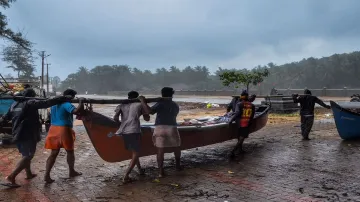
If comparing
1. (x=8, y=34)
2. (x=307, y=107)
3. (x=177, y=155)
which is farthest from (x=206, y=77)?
(x=177, y=155)

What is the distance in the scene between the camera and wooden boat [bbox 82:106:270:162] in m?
6.67

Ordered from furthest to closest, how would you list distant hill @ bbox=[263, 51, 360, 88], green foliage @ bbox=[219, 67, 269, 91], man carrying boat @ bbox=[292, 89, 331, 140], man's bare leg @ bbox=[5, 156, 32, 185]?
distant hill @ bbox=[263, 51, 360, 88] < green foliage @ bbox=[219, 67, 269, 91] < man carrying boat @ bbox=[292, 89, 331, 140] < man's bare leg @ bbox=[5, 156, 32, 185]

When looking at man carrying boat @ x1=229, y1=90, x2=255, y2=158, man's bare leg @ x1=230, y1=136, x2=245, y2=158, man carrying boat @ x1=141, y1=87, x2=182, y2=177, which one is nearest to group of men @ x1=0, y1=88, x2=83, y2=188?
man carrying boat @ x1=141, y1=87, x2=182, y2=177

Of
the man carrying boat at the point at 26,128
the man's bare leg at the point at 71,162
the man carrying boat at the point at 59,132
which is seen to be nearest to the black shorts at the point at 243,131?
the man's bare leg at the point at 71,162

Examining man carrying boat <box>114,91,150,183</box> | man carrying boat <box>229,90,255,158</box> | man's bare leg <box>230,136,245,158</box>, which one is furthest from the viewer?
man carrying boat <box>229,90,255,158</box>

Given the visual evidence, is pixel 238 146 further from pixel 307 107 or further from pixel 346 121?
pixel 346 121

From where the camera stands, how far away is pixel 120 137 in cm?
694

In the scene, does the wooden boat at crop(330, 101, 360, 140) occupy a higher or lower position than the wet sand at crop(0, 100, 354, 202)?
higher

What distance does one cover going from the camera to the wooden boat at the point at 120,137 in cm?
667

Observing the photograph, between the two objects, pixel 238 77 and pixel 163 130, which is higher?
pixel 238 77

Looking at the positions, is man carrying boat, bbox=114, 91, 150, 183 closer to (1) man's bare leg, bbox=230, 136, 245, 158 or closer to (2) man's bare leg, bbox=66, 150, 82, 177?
(2) man's bare leg, bbox=66, 150, 82, 177

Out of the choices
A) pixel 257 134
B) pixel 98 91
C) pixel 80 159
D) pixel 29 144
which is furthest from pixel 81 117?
pixel 98 91

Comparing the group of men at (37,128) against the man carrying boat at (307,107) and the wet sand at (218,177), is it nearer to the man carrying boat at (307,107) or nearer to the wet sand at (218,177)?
the wet sand at (218,177)

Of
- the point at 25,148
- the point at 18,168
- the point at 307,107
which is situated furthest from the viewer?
the point at 307,107
